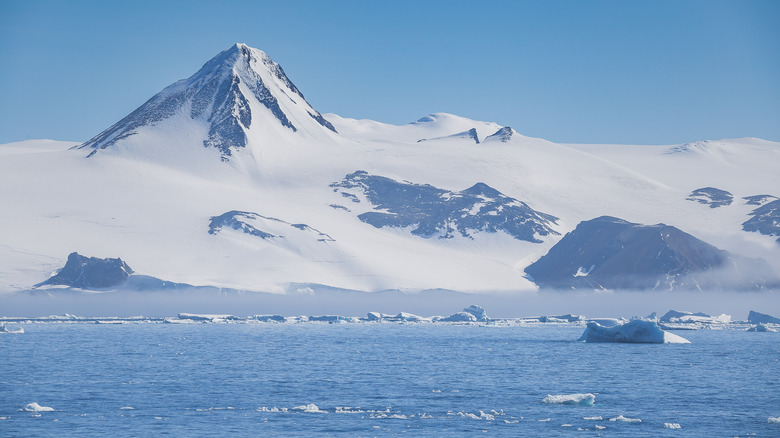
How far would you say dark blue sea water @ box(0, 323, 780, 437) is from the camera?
53.6 meters

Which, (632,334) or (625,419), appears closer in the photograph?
(625,419)

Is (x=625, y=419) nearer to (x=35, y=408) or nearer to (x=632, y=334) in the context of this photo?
(x=35, y=408)

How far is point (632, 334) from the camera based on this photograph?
119125mm

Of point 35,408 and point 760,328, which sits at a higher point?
point 760,328

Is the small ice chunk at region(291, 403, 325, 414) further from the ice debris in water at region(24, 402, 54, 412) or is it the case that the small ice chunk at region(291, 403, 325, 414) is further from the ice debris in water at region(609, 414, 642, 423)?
the ice debris in water at region(609, 414, 642, 423)

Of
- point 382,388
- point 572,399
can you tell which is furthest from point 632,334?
point 572,399

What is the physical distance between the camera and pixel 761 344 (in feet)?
391

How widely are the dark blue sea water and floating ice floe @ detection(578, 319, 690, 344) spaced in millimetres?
1816

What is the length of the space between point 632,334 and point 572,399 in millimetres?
60756

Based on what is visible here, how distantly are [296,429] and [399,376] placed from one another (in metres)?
27.4

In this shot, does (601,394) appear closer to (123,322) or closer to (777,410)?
(777,410)

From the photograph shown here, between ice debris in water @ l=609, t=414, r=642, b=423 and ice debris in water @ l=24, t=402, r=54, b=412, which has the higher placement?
ice debris in water @ l=609, t=414, r=642, b=423

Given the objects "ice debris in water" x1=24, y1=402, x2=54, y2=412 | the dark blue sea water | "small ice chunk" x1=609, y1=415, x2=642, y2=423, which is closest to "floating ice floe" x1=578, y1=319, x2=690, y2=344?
the dark blue sea water

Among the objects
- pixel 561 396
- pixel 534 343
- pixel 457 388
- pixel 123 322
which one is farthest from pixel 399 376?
pixel 123 322
